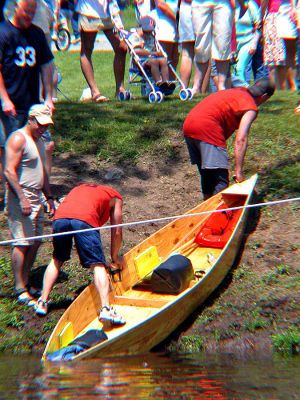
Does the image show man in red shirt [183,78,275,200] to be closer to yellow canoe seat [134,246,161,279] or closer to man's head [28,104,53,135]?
yellow canoe seat [134,246,161,279]

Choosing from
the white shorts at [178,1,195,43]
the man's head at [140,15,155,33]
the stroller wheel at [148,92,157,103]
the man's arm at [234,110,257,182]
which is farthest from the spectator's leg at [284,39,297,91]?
the man's arm at [234,110,257,182]

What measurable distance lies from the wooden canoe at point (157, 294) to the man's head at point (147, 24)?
5.53m

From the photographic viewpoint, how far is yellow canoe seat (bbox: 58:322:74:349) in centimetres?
761

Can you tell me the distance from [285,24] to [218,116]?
441 cm

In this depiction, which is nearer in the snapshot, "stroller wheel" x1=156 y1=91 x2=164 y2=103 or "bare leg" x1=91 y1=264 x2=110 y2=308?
"bare leg" x1=91 y1=264 x2=110 y2=308

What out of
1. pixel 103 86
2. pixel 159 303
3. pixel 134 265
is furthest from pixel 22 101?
pixel 103 86

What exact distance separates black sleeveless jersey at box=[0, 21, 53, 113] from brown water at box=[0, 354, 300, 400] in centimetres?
302

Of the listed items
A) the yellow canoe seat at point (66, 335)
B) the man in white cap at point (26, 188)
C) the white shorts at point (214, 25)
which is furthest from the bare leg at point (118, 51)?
the yellow canoe seat at point (66, 335)

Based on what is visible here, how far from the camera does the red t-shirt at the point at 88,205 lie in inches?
313

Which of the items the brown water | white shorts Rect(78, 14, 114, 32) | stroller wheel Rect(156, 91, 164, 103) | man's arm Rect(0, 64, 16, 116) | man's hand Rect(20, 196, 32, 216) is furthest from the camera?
stroller wheel Rect(156, 91, 164, 103)

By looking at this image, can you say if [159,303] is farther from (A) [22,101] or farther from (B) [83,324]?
(A) [22,101]

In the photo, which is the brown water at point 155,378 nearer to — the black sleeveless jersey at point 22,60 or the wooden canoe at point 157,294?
the wooden canoe at point 157,294

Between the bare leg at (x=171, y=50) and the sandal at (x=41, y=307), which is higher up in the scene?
the bare leg at (x=171, y=50)

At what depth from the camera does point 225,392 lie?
20.9 feet
